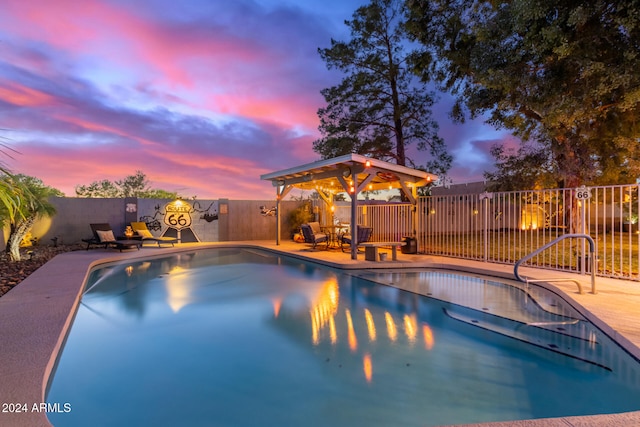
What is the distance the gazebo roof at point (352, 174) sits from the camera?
10.1 metres

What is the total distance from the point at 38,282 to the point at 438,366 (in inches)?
281

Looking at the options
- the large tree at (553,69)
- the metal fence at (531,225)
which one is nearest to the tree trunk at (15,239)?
the metal fence at (531,225)

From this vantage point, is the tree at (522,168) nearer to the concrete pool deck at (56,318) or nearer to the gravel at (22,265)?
the concrete pool deck at (56,318)

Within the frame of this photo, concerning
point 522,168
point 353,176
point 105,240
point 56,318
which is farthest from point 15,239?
point 522,168

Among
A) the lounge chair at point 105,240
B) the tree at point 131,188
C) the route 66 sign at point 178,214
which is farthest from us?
the tree at point 131,188

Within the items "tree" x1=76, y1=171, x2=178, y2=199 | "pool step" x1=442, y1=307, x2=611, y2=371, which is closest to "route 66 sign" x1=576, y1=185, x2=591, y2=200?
"pool step" x1=442, y1=307, x2=611, y2=371

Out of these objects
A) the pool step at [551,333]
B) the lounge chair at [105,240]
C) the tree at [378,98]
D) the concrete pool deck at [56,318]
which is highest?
the tree at [378,98]

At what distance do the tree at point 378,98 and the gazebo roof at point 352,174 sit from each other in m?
3.26

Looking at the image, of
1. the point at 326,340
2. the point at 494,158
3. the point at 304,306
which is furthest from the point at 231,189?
the point at 326,340

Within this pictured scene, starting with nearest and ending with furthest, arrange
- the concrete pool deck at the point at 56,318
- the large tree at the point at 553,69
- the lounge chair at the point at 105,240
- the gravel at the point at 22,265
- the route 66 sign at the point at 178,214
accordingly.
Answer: the concrete pool deck at the point at 56,318
the gravel at the point at 22,265
the large tree at the point at 553,69
the lounge chair at the point at 105,240
the route 66 sign at the point at 178,214

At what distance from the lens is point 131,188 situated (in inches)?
1126

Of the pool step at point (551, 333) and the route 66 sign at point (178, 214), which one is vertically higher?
the route 66 sign at point (178, 214)

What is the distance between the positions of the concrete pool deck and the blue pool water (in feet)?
0.86

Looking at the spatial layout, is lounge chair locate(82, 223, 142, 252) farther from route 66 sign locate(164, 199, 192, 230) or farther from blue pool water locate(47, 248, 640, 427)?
blue pool water locate(47, 248, 640, 427)
